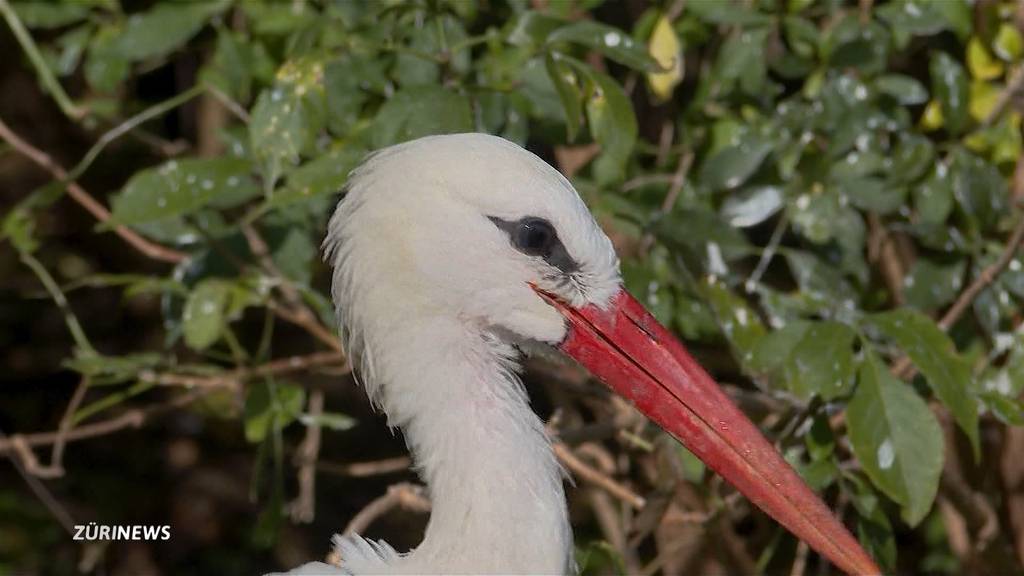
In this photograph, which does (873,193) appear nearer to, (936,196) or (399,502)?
(936,196)

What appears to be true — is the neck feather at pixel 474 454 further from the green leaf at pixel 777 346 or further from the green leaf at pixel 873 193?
the green leaf at pixel 873 193

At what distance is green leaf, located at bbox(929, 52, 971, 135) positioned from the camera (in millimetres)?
2645

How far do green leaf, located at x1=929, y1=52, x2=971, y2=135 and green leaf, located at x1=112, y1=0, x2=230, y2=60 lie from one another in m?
1.34

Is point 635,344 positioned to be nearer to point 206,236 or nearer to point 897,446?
point 897,446

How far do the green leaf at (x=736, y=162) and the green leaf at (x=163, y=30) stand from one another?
0.98 meters

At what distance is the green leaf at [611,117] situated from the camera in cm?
225

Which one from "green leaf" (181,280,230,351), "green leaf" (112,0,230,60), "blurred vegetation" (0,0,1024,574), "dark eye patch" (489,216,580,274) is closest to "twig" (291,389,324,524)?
"blurred vegetation" (0,0,1024,574)

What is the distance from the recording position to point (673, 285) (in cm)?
258

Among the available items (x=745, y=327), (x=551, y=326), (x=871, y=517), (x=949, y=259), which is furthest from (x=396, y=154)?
(x=949, y=259)

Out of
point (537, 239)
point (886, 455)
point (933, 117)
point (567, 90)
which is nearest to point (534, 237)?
point (537, 239)

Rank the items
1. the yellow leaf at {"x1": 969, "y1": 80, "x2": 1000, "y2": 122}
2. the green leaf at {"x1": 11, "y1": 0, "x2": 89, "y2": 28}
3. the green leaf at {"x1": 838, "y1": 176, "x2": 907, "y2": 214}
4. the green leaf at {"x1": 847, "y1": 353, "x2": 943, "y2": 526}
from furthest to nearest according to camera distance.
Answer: the green leaf at {"x1": 11, "y1": 0, "x2": 89, "y2": 28} < the yellow leaf at {"x1": 969, "y1": 80, "x2": 1000, "y2": 122} < the green leaf at {"x1": 838, "y1": 176, "x2": 907, "y2": 214} < the green leaf at {"x1": 847, "y1": 353, "x2": 943, "y2": 526}

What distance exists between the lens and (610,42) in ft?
7.39

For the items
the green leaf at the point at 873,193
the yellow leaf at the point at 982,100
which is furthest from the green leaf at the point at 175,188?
the yellow leaf at the point at 982,100

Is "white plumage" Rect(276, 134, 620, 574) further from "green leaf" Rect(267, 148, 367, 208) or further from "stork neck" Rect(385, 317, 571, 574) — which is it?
"green leaf" Rect(267, 148, 367, 208)
